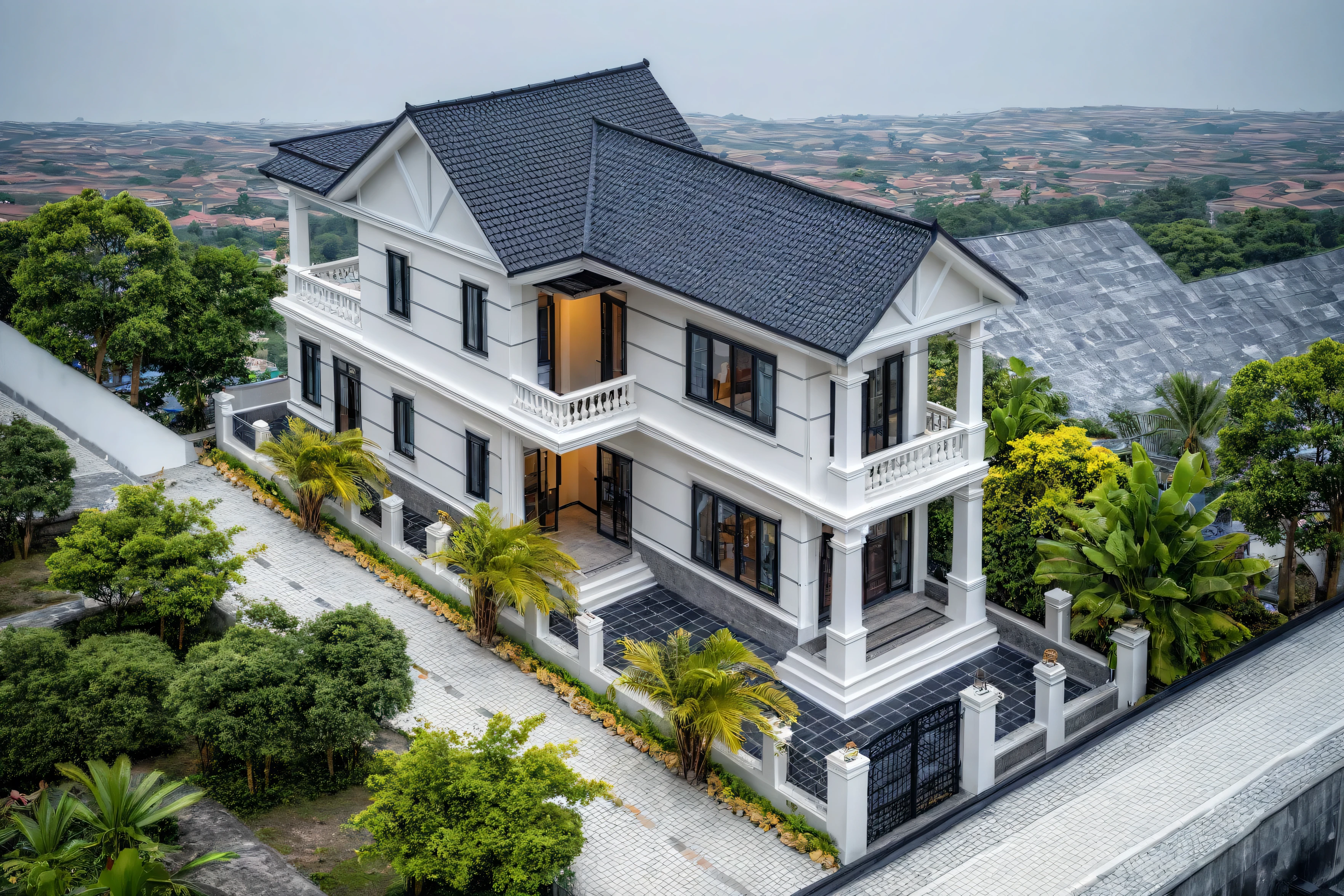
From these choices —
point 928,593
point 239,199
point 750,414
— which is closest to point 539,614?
point 750,414

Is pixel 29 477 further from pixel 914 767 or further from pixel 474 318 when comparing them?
pixel 914 767

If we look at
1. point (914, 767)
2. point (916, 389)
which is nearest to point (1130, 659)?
point (914, 767)

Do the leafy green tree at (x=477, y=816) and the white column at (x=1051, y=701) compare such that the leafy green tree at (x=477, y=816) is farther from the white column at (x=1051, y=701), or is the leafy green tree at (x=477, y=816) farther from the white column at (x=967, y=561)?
the white column at (x=967, y=561)

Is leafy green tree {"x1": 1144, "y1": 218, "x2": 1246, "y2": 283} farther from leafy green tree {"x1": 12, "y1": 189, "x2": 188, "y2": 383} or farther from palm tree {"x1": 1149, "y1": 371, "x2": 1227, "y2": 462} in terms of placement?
leafy green tree {"x1": 12, "y1": 189, "x2": 188, "y2": 383}

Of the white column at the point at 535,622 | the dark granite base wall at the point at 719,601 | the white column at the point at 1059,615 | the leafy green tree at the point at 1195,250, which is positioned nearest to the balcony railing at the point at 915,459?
the white column at the point at 1059,615

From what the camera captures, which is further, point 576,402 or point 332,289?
point 332,289

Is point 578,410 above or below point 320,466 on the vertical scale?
above
